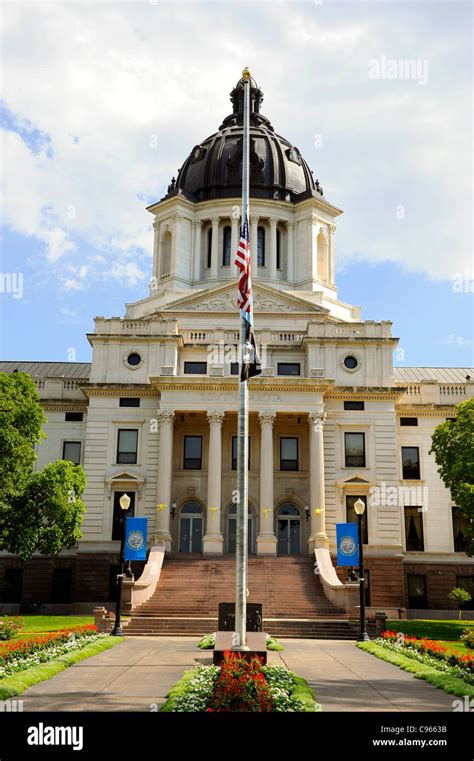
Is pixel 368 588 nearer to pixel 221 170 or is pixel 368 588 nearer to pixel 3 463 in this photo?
pixel 3 463

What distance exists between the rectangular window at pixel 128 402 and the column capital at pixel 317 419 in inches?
445

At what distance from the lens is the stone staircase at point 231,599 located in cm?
3425

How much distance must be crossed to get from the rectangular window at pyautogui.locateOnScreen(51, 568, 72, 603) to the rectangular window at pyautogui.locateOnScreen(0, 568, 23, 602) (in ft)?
7.01

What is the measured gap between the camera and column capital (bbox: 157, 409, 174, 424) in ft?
159

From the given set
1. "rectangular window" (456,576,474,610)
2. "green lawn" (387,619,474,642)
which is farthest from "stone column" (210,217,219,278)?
"green lawn" (387,619,474,642)

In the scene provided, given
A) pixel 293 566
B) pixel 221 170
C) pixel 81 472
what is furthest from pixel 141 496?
pixel 221 170

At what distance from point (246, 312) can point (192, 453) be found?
3129 centimetres

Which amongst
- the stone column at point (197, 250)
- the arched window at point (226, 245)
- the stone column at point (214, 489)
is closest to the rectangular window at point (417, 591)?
the stone column at point (214, 489)

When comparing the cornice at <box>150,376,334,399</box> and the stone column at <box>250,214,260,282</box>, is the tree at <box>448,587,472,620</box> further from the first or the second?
the stone column at <box>250,214,260,282</box>

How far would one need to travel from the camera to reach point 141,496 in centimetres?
4897

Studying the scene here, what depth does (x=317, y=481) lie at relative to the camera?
1864 inches

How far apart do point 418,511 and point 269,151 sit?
3541 cm
